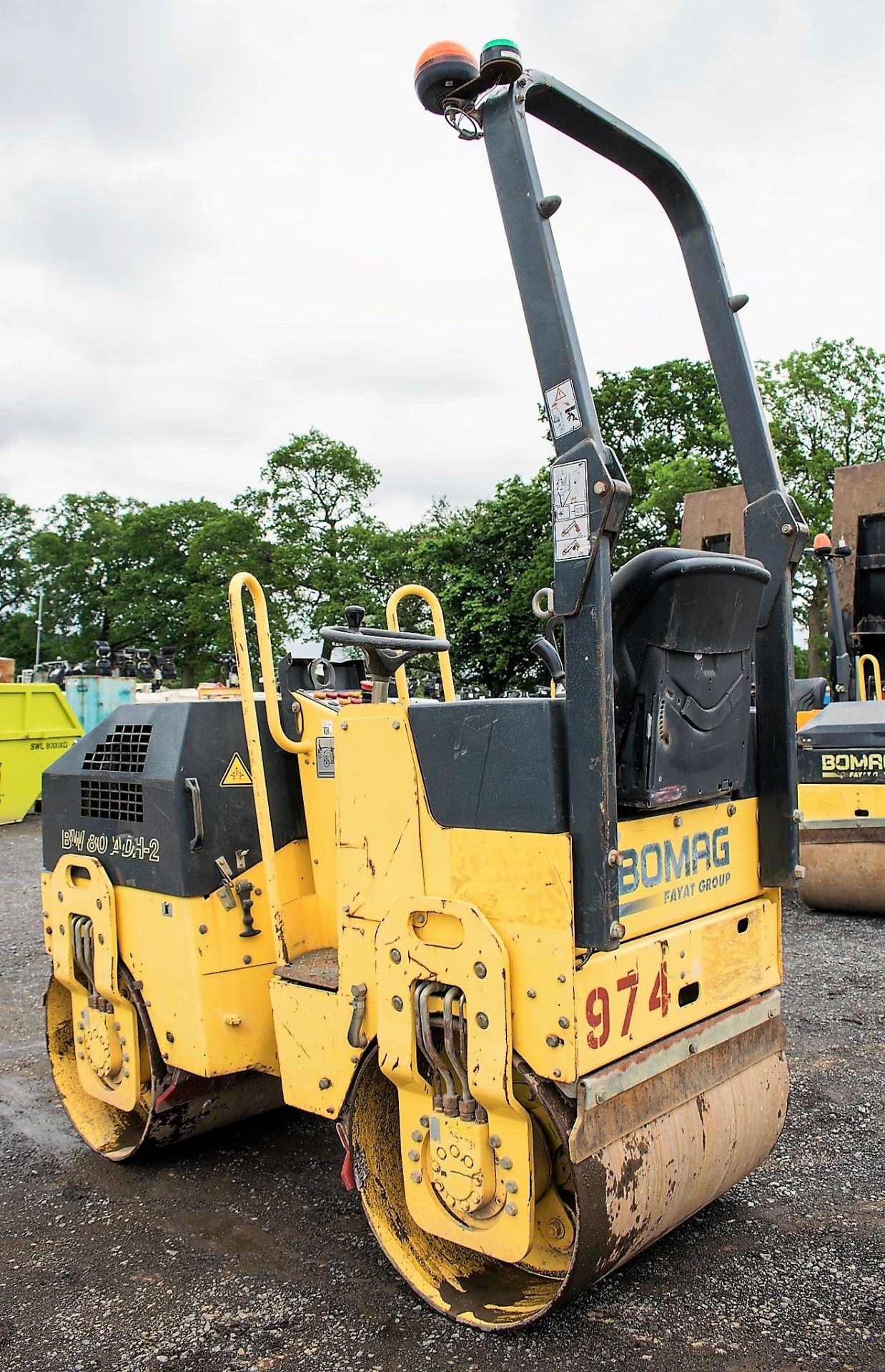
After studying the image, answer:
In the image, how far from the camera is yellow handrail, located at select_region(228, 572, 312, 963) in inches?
128

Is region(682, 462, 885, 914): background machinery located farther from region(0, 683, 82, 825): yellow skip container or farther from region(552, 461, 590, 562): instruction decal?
region(0, 683, 82, 825): yellow skip container

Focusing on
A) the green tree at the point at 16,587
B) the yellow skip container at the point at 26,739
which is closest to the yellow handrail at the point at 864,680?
the yellow skip container at the point at 26,739

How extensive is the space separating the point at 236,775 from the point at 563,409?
176 centimetres

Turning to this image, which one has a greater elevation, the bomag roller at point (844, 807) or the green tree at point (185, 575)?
the green tree at point (185, 575)

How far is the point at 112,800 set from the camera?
3.59 m

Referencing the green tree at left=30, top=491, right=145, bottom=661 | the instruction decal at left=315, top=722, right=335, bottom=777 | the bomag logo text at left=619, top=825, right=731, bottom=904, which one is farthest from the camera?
the green tree at left=30, top=491, right=145, bottom=661

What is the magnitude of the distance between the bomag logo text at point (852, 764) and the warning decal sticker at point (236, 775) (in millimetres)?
4934

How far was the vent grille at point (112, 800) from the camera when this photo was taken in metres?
3.48

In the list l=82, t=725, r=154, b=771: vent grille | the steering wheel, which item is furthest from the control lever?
l=82, t=725, r=154, b=771: vent grille

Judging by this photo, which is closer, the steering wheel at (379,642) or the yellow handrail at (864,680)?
the steering wheel at (379,642)

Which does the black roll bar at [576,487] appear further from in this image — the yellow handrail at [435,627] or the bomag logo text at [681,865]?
the yellow handrail at [435,627]

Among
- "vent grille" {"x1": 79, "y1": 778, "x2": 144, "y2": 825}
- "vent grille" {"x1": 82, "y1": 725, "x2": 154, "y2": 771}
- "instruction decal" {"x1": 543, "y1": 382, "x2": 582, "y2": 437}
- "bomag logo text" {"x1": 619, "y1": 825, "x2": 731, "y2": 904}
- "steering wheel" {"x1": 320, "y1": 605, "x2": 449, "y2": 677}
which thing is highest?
"instruction decal" {"x1": 543, "y1": 382, "x2": 582, "y2": 437}

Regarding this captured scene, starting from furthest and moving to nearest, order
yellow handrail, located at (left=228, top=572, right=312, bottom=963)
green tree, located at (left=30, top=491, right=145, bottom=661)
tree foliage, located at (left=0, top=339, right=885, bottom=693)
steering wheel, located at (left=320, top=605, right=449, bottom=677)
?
1. green tree, located at (left=30, top=491, right=145, bottom=661)
2. tree foliage, located at (left=0, top=339, right=885, bottom=693)
3. yellow handrail, located at (left=228, top=572, right=312, bottom=963)
4. steering wheel, located at (left=320, top=605, right=449, bottom=677)

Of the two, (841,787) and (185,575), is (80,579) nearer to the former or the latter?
(185,575)
